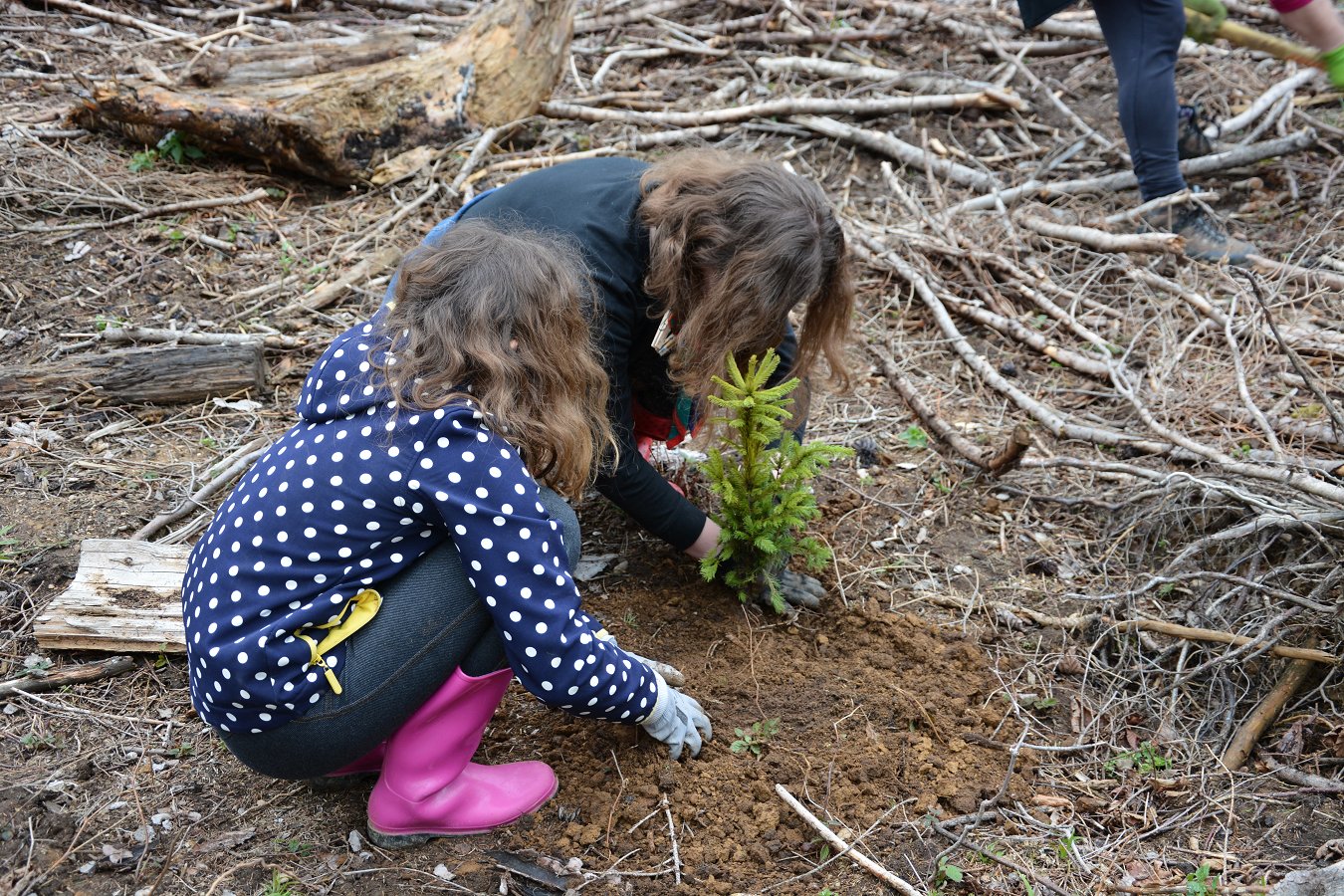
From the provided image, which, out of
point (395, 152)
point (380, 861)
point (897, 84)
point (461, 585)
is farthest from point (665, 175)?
point (897, 84)

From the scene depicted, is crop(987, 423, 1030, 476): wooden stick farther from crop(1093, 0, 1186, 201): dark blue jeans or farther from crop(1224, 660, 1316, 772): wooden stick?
crop(1093, 0, 1186, 201): dark blue jeans

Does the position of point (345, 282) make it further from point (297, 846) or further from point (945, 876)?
point (945, 876)

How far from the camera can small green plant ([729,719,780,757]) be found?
2490 millimetres

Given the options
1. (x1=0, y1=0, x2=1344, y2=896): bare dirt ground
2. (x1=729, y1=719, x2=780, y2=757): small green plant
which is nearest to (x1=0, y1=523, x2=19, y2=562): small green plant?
(x1=0, y1=0, x2=1344, y2=896): bare dirt ground

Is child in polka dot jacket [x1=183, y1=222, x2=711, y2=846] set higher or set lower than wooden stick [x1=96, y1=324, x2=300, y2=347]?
higher

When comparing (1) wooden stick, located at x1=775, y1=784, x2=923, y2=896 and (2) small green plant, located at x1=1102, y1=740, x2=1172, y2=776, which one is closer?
(1) wooden stick, located at x1=775, y1=784, x2=923, y2=896

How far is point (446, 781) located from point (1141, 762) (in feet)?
5.61

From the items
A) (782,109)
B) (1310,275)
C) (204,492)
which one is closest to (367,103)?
(782,109)

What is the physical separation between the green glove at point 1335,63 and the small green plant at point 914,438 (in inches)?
77.1

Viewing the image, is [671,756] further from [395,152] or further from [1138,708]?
[395,152]

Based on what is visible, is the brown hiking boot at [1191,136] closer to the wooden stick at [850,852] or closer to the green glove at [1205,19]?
the green glove at [1205,19]

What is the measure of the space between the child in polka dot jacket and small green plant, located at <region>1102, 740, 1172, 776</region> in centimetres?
127

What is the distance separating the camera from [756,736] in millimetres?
2527

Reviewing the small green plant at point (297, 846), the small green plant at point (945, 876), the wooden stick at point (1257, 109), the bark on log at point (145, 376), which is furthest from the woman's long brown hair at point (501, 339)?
the wooden stick at point (1257, 109)
